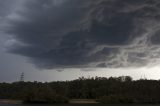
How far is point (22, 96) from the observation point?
19250 centimetres

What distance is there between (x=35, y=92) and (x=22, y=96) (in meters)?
11.9

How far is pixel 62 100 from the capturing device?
192 metres

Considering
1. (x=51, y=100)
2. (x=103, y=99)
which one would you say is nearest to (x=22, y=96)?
(x=51, y=100)

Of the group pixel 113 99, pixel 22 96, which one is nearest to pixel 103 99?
pixel 113 99

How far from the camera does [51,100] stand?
188250 millimetres

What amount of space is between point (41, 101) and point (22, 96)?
47.1 ft

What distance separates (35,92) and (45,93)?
6681mm

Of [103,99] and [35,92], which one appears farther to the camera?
[103,99]

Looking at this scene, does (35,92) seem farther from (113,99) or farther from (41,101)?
(113,99)

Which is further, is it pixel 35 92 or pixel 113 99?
pixel 113 99

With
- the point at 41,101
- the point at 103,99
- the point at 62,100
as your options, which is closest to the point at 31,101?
the point at 41,101

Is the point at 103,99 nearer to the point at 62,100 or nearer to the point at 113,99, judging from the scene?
the point at 113,99

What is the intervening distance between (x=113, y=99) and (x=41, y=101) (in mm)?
50844

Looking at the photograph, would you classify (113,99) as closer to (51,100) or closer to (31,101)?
(51,100)
